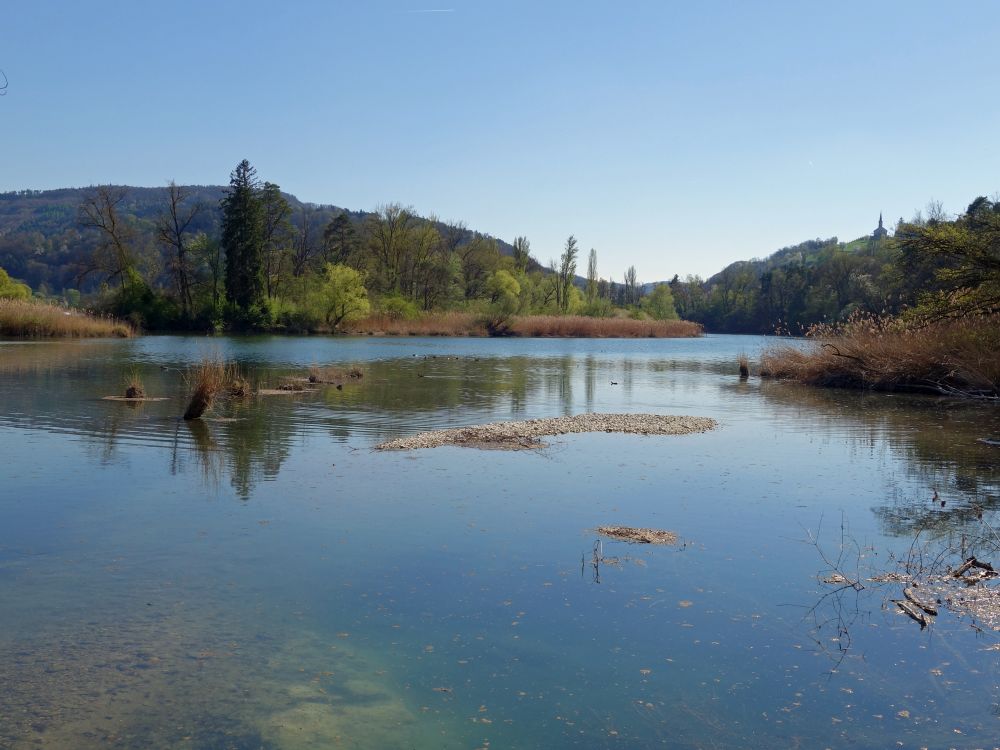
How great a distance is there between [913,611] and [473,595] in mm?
4016

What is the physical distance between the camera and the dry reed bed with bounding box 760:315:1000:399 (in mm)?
24547

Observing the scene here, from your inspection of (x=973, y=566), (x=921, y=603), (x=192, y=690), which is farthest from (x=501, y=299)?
(x=192, y=690)

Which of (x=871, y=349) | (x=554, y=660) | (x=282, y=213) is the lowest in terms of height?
(x=554, y=660)

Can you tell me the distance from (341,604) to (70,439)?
1066 cm

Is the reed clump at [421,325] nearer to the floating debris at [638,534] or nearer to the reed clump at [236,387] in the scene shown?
the reed clump at [236,387]

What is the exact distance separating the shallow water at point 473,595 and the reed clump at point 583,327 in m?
65.8

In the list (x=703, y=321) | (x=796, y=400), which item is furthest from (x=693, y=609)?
(x=703, y=321)

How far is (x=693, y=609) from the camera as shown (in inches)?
290

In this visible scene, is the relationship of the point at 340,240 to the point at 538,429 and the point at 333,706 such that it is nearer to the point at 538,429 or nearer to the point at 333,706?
the point at 538,429

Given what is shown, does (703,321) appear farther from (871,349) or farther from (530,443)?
(530,443)

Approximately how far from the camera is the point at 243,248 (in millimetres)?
71500

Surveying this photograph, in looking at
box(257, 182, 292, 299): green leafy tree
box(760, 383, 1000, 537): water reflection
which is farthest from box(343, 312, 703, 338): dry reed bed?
box(760, 383, 1000, 537): water reflection

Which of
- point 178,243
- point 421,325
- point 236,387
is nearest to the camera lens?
point 236,387

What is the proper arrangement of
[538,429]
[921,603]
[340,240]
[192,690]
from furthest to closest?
1. [340,240]
2. [538,429]
3. [921,603]
4. [192,690]
